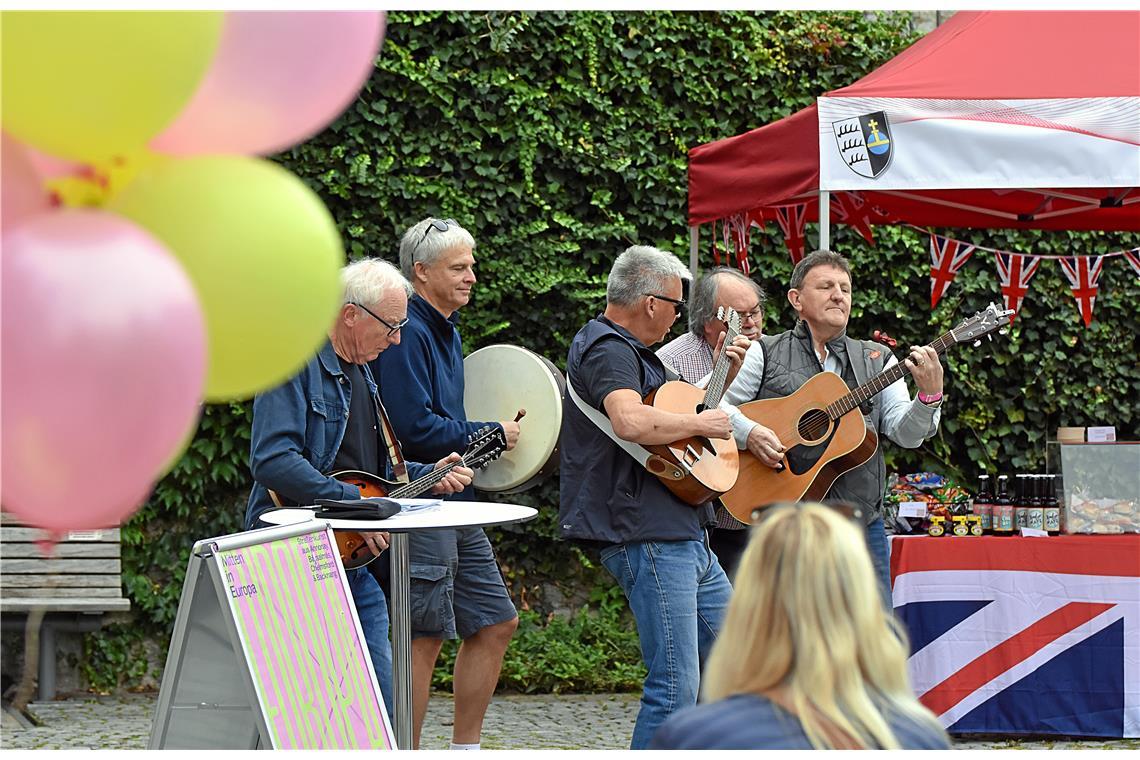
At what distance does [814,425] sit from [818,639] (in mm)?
2667

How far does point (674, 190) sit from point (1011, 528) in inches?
92.0

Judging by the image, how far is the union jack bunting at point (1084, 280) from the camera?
20.7 feet

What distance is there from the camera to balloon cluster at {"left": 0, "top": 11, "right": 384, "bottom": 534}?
54.4 inches

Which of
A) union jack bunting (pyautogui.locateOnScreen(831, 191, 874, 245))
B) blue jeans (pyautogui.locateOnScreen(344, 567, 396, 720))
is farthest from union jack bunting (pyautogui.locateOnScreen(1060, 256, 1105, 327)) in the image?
blue jeans (pyautogui.locateOnScreen(344, 567, 396, 720))

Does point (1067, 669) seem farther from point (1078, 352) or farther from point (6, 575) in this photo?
point (6, 575)

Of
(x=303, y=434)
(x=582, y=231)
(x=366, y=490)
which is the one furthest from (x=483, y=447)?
(x=582, y=231)

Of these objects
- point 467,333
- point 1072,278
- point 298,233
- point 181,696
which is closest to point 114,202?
point 298,233

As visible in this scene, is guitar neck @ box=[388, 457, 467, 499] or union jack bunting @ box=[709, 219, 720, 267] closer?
guitar neck @ box=[388, 457, 467, 499]

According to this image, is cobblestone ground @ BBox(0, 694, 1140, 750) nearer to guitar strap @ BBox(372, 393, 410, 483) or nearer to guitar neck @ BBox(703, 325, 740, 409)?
guitar strap @ BBox(372, 393, 410, 483)

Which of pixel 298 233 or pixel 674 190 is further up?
pixel 674 190

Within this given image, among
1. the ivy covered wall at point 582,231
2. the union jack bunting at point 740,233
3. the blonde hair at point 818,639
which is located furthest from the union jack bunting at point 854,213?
the blonde hair at point 818,639

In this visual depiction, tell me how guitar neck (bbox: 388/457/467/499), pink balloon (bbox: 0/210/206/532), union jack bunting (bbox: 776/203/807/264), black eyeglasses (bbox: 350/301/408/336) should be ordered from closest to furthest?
pink balloon (bbox: 0/210/206/532) → black eyeglasses (bbox: 350/301/408/336) → guitar neck (bbox: 388/457/467/499) → union jack bunting (bbox: 776/203/807/264)

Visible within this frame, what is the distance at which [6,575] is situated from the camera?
574cm

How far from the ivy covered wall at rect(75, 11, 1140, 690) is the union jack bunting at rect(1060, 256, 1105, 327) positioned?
27 centimetres
